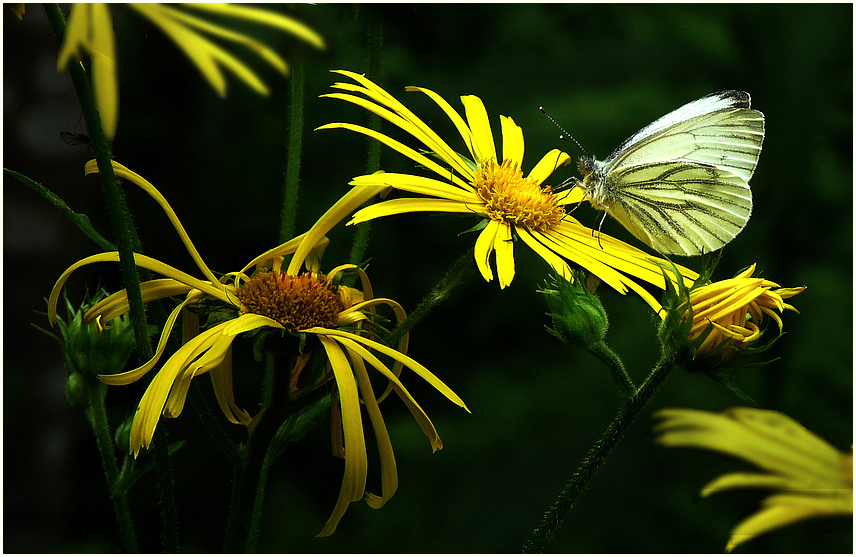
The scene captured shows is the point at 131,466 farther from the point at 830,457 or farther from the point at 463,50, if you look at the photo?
the point at 463,50

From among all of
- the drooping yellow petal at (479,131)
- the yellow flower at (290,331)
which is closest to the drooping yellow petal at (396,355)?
the yellow flower at (290,331)

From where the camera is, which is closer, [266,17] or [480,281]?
[266,17]

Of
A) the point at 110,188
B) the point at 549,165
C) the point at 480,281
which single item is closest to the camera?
the point at 110,188

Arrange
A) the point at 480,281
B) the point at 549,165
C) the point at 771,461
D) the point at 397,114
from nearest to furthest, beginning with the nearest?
the point at 771,461 < the point at 397,114 < the point at 549,165 < the point at 480,281

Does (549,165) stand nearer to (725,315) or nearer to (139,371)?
(725,315)

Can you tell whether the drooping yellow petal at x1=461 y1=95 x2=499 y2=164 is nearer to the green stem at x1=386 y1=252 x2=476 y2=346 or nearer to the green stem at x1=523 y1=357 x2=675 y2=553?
the green stem at x1=386 y1=252 x2=476 y2=346

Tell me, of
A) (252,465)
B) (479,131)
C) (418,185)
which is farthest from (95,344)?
(479,131)

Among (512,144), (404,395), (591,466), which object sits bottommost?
(591,466)
